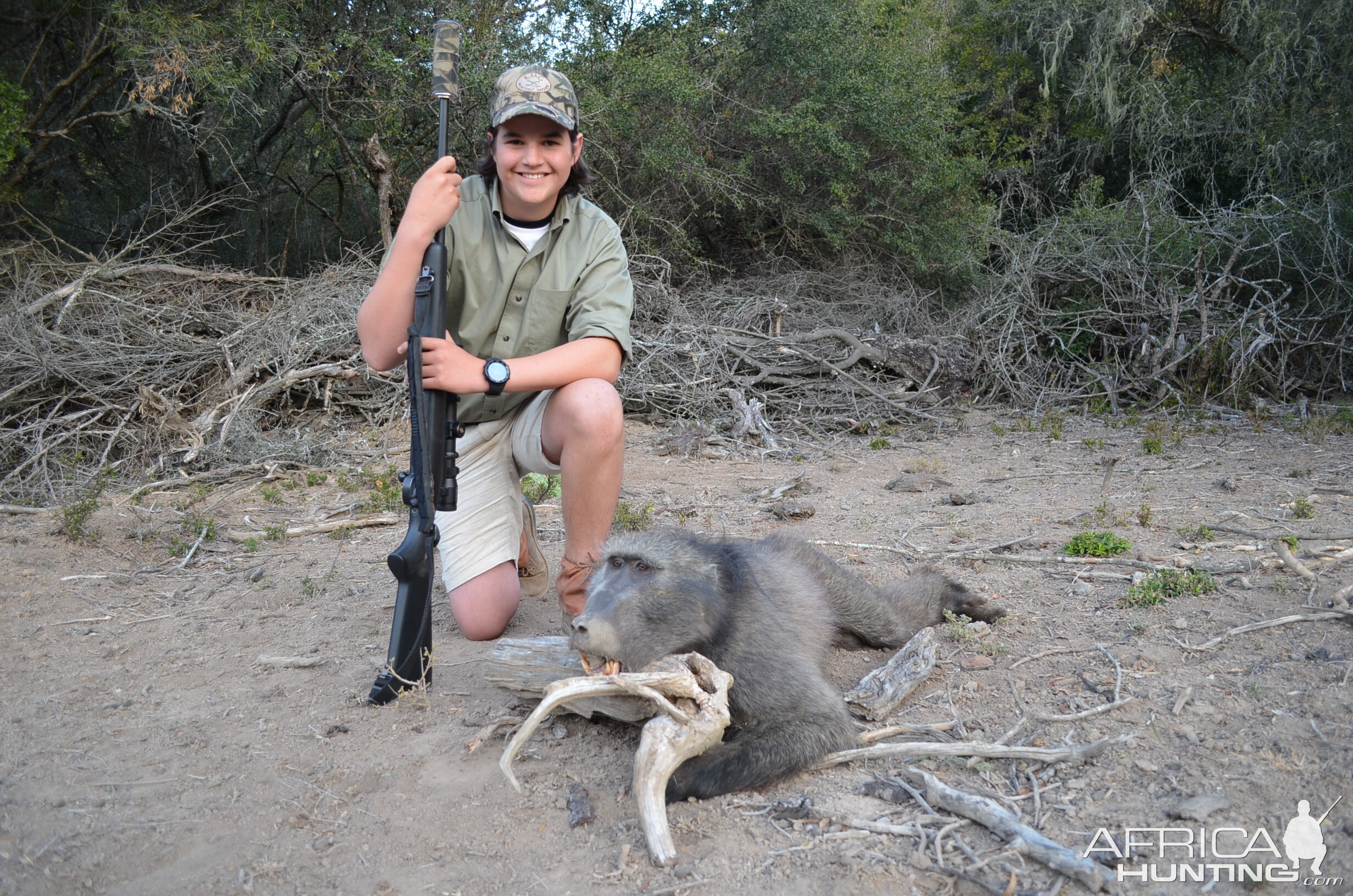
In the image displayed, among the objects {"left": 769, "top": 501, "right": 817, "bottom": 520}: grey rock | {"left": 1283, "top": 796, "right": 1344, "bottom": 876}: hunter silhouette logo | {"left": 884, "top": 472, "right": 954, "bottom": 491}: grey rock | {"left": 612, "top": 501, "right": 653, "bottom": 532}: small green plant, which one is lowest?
{"left": 769, "top": 501, "right": 817, "bottom": 520}: grey rock

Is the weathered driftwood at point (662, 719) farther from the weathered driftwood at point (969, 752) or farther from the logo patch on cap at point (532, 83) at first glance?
the logo patch on cap at point (532, 83)

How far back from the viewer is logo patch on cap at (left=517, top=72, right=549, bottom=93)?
3.02 meters

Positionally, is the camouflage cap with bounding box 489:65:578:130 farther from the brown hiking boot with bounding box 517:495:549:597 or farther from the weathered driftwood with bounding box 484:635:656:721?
the weathered driftwood with bounding box 484:635:656:721

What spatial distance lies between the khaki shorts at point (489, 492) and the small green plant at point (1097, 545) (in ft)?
7.21

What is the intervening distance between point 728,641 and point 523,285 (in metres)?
1.51

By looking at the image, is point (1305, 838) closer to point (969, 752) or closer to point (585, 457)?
point (969, 752)

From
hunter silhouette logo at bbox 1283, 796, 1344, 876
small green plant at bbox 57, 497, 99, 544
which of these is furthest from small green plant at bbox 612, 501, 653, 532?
hunter silhouette logo at bbox 1283, 796, 1344, 876

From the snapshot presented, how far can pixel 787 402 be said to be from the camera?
7.64 metres

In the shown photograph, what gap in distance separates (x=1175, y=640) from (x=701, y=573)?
5.08 feet

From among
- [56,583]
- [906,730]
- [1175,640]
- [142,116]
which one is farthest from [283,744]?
[142,116]

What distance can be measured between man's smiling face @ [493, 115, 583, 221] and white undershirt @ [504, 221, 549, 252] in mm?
91

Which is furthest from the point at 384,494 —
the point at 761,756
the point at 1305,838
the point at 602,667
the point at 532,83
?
the point at 1305,838

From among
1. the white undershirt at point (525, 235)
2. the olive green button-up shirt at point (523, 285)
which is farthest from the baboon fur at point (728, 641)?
the white undershirt at point (525, 235)

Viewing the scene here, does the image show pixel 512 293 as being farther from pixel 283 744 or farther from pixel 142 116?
pixel 142 116
